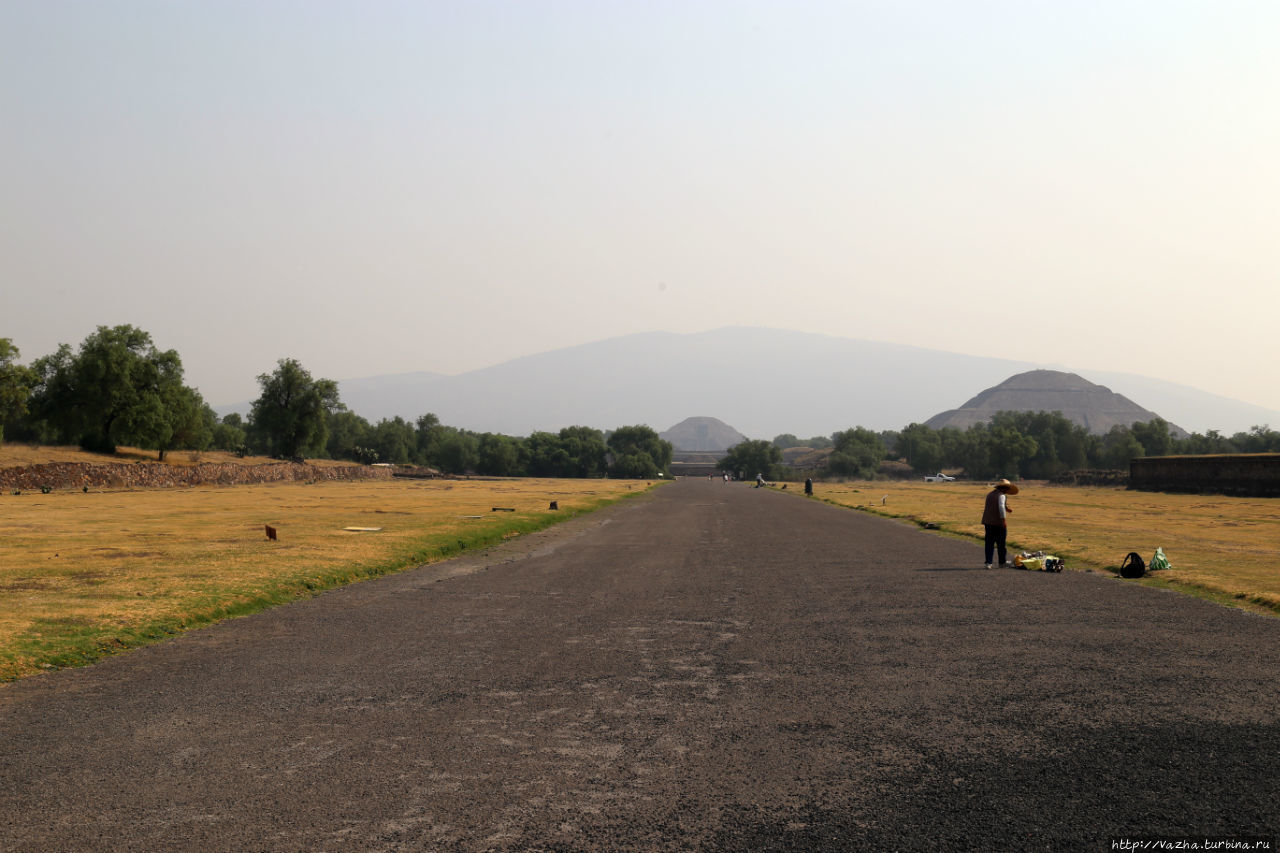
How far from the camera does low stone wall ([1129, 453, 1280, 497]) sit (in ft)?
269

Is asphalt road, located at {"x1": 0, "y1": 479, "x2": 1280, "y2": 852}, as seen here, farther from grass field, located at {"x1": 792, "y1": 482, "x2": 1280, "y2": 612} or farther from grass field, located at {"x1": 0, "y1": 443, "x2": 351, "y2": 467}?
grass field, located at {"x1": 0, "y1": 443, "x2": 351, "y2": 467}

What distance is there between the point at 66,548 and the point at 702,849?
2645cm

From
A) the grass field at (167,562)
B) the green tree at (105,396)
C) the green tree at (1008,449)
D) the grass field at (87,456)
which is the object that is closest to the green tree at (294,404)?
the grass field at (87,456)

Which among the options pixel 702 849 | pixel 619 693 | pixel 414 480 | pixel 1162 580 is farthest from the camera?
pixel 414 480

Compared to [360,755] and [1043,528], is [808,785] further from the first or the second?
[1043,528]

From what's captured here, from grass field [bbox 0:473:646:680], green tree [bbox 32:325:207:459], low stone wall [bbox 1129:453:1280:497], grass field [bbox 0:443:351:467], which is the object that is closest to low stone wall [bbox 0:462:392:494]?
grass field [bbox 0:443:351:467]

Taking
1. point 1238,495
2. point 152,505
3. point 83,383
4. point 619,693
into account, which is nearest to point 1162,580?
point 619,693

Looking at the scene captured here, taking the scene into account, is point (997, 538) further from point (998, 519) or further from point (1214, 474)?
point (1214, 474)

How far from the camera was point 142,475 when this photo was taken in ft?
265

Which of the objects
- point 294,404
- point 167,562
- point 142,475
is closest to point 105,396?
point 142,475

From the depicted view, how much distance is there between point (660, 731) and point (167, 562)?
60.9ft

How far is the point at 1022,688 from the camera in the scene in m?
10.2

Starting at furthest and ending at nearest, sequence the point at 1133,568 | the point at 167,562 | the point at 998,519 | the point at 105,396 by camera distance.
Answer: the point at 105,396 < the point at 998,519 < the point at 167,562 < the point at 1133,568

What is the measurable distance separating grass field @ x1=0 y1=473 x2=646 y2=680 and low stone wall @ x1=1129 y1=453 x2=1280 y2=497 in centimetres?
7300
